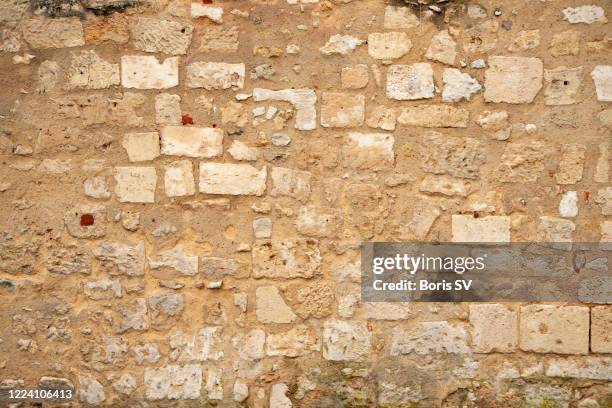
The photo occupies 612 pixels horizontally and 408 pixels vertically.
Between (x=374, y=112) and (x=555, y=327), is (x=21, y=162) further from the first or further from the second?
(x=555, y=327)

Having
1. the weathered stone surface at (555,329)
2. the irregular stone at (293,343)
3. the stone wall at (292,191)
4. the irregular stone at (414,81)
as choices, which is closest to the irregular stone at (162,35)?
the stone wall at (292,191)

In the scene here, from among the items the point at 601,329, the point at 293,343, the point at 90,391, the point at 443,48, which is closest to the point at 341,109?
the point at 443,48

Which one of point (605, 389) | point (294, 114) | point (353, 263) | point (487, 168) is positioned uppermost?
point (294, 114)

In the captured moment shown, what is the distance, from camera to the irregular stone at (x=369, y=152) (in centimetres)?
337

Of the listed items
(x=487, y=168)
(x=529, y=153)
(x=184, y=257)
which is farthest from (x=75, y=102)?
(x=529, y=153)

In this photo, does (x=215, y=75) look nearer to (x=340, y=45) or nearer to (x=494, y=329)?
(x=340, y=45)

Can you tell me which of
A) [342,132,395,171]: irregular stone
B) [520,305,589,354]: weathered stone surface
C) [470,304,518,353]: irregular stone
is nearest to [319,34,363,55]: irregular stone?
[342,132,395,171]: irregular stone

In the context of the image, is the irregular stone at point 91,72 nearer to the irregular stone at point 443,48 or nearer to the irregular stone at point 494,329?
the irregular stone at point 443,48

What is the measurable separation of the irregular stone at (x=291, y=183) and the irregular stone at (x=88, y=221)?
0.97 m

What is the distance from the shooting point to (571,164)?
332 centimetres

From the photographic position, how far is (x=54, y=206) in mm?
3432

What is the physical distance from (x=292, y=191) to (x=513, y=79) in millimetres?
1353

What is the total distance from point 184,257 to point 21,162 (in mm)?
1073

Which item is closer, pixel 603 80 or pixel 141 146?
pixel 603 80
